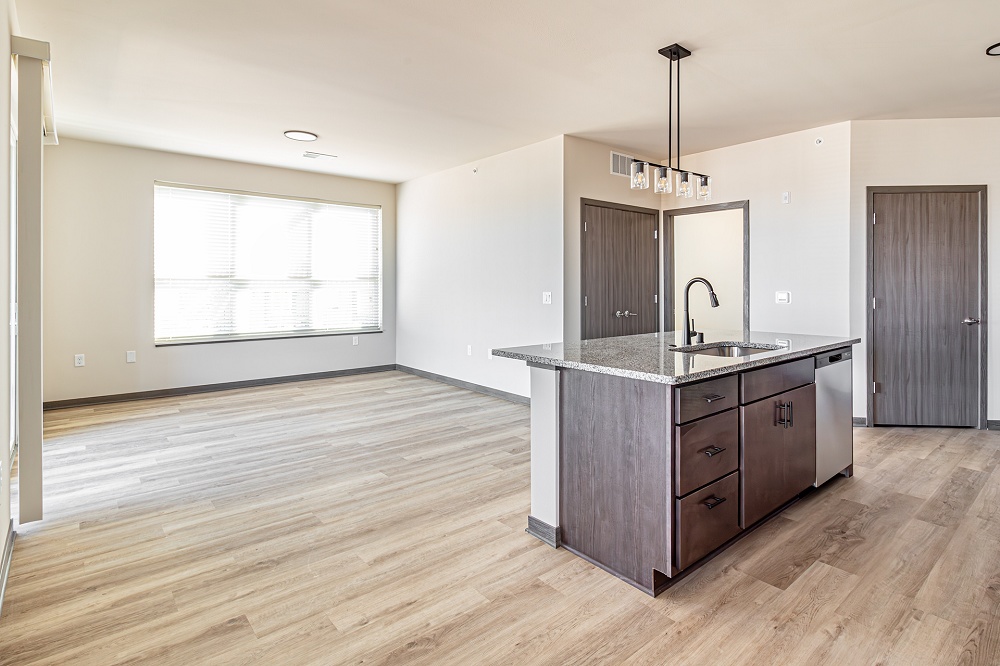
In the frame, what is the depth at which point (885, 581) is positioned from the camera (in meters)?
2.16

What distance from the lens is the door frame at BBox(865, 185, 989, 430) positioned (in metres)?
4.49

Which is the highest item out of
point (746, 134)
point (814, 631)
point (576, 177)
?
point (746, 134)

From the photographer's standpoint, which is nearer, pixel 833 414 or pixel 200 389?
pixel 833 414

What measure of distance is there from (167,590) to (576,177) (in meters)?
4.45

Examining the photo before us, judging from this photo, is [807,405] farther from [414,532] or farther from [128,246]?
[128,246]

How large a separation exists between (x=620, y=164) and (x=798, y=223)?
5.89ft

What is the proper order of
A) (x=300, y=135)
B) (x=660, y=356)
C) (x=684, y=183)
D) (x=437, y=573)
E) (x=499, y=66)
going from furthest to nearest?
(x=300, y=135) < (x=499, y=66) < (x=684, y=183) < (x=660, y=356) < (x=437, y=573)

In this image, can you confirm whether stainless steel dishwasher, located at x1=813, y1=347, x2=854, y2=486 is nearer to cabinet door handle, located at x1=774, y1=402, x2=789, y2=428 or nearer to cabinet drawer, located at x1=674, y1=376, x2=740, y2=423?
cabinet door handle, located at x1=774, y1=402, x2=789, y2=428

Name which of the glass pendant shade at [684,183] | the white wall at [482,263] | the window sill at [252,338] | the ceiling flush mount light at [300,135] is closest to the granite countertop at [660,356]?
the glass pendant shade at [684,183]

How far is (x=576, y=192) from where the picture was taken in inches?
204

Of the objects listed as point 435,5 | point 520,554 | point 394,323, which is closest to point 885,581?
point 520,554

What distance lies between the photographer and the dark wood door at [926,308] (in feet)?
14.9

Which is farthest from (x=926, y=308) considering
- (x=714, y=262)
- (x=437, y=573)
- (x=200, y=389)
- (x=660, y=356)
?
→ (x=200, y=389)

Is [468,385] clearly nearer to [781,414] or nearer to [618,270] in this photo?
[618,270]
